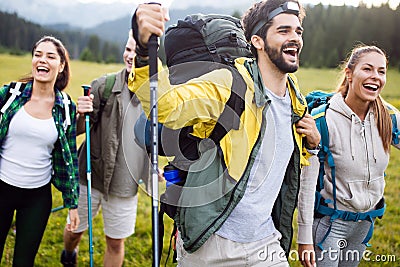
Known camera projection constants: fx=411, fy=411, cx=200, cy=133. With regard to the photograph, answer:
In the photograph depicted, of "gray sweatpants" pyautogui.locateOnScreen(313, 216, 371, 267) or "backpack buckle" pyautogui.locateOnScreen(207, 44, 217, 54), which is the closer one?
"backpack buckle" pyautogui.locateOnScreen(207, 44, 217, 54)

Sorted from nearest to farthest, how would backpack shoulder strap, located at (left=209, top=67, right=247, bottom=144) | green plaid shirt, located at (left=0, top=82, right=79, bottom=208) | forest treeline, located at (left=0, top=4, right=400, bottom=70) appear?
backpack shoulder strap, located at (left=209, top=67, right=247, bottom=144), green plaid shirt, located at (left=0, top=82, right=79, bottom=208), forest treeline, located at (left=0, top=4, right=400, bottom=70)

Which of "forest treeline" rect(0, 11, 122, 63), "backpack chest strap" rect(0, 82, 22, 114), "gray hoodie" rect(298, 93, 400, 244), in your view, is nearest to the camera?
"gray hoodie" rect(298, 93, 400, 244)

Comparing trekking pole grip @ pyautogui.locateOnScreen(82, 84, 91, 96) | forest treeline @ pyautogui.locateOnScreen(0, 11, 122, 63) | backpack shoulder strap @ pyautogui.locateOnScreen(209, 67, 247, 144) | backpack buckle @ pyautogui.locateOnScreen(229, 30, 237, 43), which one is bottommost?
forest treeline @ pyautogui.locateOnScreen(0, 11, 122, 63)

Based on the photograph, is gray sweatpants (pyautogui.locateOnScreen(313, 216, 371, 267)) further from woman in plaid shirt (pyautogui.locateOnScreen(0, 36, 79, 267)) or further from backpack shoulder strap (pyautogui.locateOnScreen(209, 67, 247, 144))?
woman in plaid shirt (pyautogui.locateOnScreen(0, 36, 79, 267))

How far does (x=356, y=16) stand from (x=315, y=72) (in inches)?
348

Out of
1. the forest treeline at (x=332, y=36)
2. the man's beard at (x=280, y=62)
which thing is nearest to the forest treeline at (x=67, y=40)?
the forest treeline at (x=332, y=36)

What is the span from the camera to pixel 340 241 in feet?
11.4

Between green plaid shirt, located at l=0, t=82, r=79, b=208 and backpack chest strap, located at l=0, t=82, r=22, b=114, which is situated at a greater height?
backpack chest strap, located at l=0, t=82, r=22, b=114

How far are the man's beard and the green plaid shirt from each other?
2088 mm

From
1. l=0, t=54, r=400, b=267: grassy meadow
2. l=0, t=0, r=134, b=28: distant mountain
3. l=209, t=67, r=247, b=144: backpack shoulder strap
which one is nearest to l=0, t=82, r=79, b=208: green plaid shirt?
l=0, t=54, r=400, b=267: grassy meadow

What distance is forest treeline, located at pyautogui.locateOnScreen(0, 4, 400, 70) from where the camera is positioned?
31.5 m

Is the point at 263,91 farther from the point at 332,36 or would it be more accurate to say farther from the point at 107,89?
the point at 332,36

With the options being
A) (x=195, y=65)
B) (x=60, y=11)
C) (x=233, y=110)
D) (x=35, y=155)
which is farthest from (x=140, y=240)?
(x=60, y=11)

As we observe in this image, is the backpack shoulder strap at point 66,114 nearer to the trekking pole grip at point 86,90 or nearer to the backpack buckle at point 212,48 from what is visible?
the trekking pole grip at point 86,90
